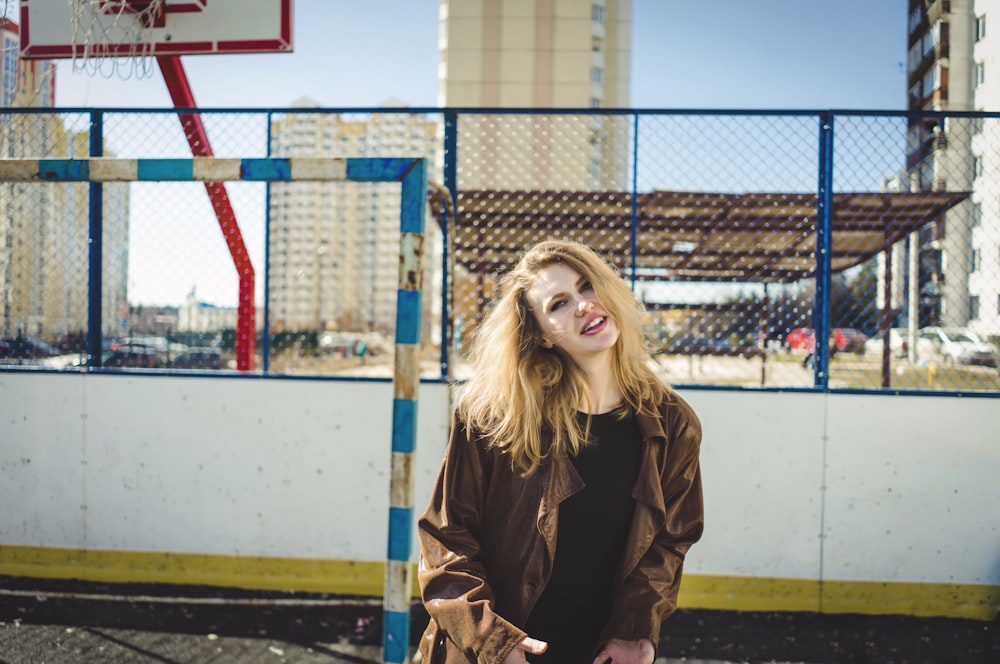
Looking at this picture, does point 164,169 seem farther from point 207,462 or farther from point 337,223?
point 337,223

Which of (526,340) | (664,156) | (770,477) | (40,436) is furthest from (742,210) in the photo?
(40,436)

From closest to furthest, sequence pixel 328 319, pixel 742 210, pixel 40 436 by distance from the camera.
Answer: pixel 40 436 < pixel 742 210 < pixel 328 319

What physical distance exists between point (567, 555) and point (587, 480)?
0.58 ft

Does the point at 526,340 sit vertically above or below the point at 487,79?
below

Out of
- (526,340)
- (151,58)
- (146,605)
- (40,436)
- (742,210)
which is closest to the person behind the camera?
(526,340)

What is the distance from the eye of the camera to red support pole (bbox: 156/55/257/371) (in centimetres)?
427

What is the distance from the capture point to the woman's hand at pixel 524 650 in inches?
56.1

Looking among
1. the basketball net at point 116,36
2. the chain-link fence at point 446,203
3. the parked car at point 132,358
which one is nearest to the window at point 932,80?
the chain-link fence at point 446,203

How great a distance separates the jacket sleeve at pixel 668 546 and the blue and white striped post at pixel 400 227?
3.63 feet

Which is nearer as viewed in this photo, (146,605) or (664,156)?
(146,605)

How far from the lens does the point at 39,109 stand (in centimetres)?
419

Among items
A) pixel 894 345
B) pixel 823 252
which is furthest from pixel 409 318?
pixel 894 345

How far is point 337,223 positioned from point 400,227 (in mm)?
11713

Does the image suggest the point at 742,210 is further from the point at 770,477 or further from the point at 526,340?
the point at 526,340
